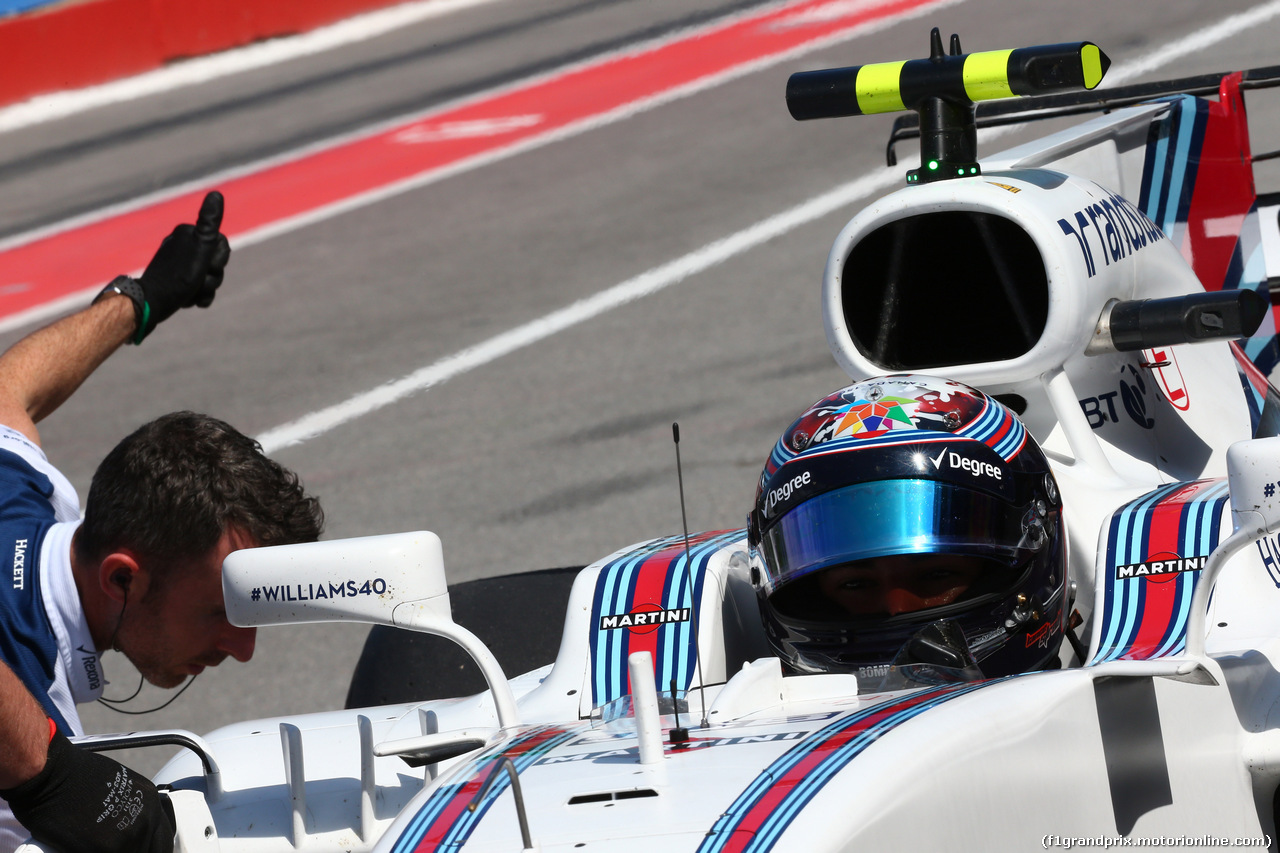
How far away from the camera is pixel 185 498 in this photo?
2918 mm

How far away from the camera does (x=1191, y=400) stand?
3.82 m

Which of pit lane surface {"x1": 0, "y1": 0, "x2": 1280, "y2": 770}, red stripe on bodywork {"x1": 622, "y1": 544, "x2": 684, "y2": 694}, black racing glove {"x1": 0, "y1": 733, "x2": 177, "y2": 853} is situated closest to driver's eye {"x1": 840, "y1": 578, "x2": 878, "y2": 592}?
red stripe on bodywork {"x1": 622, "y1": 544, "x2": 684, "y2": 694}

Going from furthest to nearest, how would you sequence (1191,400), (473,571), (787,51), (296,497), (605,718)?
1. (787,51)
2. (473,571)
3. (1191,400)
4. (296,497)
5. (605,718)

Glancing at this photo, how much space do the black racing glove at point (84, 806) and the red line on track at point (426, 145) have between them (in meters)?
7.64

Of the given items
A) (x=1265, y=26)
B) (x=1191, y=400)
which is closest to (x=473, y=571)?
(x=1191, y=400)

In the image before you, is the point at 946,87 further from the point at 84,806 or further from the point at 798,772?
the point at 84,806

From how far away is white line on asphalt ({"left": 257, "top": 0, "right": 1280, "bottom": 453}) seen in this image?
773 cm

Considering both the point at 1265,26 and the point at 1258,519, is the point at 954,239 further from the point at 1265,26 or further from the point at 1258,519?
the point at 1265,26

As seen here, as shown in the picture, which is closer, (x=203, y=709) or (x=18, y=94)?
(x=203, y=709)

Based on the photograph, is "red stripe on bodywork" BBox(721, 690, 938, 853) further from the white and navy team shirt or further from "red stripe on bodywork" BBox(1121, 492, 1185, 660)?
the white and navy team shirt

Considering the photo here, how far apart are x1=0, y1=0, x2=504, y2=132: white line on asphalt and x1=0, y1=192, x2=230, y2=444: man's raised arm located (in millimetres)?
8809

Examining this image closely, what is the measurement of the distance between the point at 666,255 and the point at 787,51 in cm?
327

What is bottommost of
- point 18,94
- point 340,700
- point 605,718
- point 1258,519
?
point 340,700

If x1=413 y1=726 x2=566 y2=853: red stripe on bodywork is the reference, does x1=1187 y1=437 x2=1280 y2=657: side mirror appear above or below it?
above
